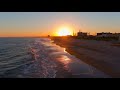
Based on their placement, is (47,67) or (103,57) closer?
(47,67)

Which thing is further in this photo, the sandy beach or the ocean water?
the sandy beach

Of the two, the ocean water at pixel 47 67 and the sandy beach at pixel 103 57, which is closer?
the ocean water at pixel 47 67

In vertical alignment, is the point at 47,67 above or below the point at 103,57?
above
